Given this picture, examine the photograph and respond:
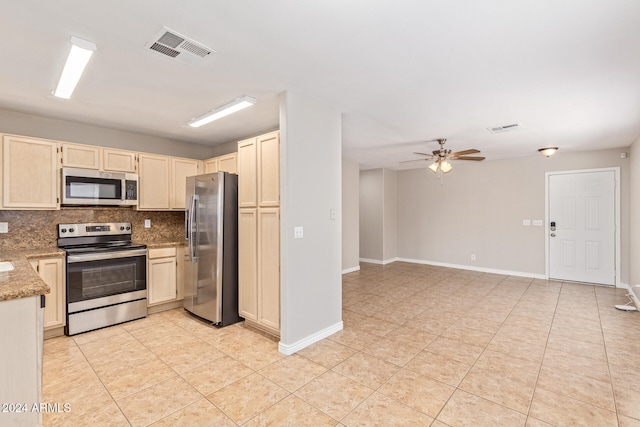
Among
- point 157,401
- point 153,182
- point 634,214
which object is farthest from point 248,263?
point 634,214

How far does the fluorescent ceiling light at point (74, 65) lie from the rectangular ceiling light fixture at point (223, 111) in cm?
124

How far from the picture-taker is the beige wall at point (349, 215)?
6895 mm

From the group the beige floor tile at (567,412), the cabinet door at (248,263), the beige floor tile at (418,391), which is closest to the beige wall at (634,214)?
the beige floor tile at (567,412)

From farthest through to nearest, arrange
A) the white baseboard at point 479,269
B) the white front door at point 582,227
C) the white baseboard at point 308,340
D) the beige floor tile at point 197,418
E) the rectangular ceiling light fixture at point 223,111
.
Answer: the white baseboard at point 479,269 < the white front door at point 582,227 < the rectangular ceiling light fixture at point 223,111 < the white baseboard at point 308,340 < the beige floor tile at point 197,418

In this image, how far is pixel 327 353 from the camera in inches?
119

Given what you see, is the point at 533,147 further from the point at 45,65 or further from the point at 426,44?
the point at 45,65

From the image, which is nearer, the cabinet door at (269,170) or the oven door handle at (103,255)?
the cabinet door at (269,170)

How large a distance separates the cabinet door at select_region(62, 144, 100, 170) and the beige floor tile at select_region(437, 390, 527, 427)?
14.9 ft

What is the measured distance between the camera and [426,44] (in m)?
2.17

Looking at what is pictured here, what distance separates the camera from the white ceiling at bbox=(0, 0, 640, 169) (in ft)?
5.99

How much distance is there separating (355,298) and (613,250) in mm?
4823

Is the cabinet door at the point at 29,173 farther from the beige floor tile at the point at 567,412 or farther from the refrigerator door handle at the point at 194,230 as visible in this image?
the beige floor tile at the point at 567,412

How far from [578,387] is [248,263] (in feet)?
10.7

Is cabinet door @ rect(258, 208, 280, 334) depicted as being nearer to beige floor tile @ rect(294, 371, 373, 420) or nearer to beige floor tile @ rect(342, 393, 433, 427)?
beige floor tile @ rect(294, 371, 373, 420)
